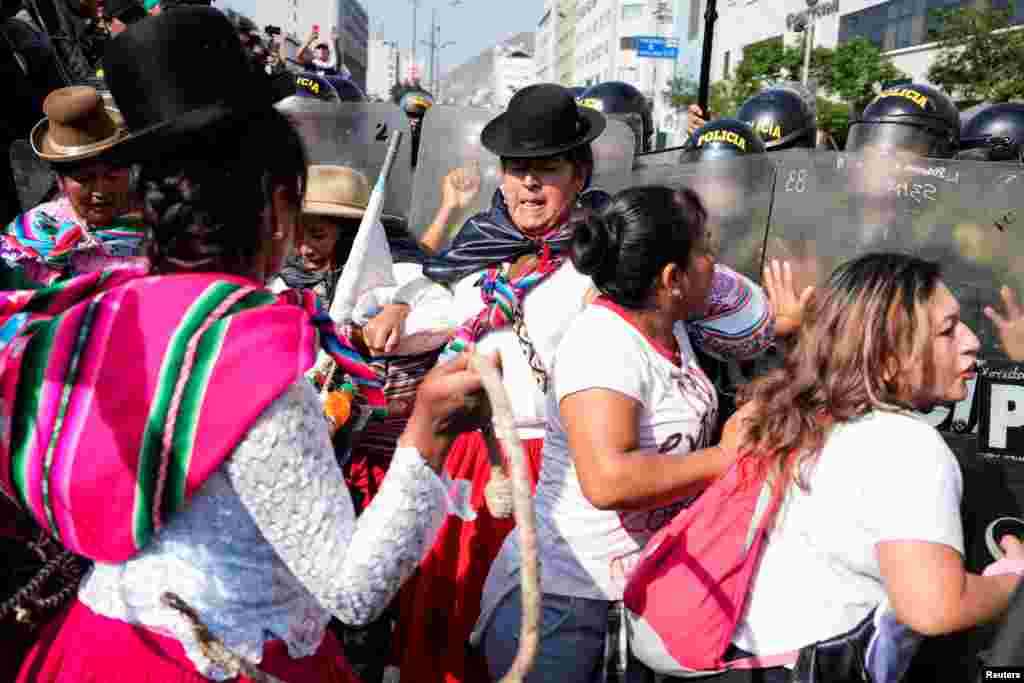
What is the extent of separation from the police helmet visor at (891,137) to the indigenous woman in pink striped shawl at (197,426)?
5.54 meters

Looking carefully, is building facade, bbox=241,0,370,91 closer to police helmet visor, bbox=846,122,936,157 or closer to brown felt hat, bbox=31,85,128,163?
police helmet visor, bbox=846,122,936,157

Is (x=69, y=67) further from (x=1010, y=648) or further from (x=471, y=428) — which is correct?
(x=1010, y=648)

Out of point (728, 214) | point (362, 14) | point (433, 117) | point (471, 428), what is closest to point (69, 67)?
point (433, 117)

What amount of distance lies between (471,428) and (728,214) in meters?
2.53

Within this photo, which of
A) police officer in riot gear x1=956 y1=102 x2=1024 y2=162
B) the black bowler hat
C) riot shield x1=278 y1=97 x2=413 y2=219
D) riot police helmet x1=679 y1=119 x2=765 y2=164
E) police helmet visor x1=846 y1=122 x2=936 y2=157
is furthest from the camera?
police officer in riot gear x1=956 y1=102 x2=1024 y2=162

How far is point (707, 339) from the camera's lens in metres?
2.52

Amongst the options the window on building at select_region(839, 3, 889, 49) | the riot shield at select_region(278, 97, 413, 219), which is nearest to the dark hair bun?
the riot shield at select_region(278, 97, 413, 219)

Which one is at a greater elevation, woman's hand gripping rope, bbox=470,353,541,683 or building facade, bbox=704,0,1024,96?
building facade, bbox=704,0,1024,96

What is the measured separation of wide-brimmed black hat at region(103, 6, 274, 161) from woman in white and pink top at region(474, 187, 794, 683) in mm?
937

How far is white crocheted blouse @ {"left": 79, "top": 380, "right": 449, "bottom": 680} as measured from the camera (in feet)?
4.01

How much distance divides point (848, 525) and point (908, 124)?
525 centimetres

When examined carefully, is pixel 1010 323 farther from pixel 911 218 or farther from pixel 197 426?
pixel 197 426

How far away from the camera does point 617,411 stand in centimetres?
194

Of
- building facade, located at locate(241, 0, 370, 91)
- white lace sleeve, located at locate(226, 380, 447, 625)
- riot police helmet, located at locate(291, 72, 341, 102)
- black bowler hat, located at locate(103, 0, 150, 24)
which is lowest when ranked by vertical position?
white lace sleeve, located at locate(226, 380, 447, 625)
